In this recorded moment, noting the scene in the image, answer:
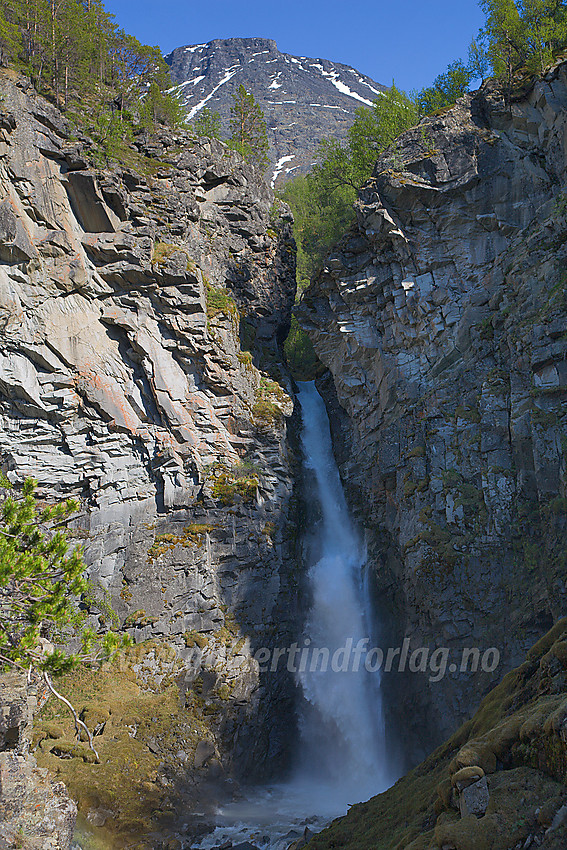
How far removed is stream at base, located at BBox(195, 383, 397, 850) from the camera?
18.1 metres

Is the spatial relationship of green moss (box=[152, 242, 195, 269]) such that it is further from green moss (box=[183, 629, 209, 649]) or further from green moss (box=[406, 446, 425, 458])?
green moss (box=[183, 629, 209, 649])

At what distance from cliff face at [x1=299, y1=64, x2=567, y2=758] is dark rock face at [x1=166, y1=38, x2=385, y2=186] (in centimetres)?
6236

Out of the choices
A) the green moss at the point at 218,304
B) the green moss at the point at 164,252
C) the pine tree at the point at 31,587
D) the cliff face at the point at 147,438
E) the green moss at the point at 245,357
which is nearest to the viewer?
the pine tree at the point at 31,587

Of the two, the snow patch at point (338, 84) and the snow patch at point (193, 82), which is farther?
the snow patch at point (338, 84)

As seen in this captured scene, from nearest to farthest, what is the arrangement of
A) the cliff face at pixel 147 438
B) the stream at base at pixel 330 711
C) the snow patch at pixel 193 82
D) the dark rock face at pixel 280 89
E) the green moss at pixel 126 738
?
the green moss at pixel 126 738, the stream at base at pixel 330 711, the cliff face at pixel 147 438, the dark rock face at pixel 280 89, the snow patch at pixel 193 82

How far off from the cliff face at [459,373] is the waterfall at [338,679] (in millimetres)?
1193

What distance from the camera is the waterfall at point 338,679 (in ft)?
70.3

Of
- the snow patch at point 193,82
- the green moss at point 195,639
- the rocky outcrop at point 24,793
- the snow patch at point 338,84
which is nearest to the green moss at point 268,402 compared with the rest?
the green moss at point 195,639

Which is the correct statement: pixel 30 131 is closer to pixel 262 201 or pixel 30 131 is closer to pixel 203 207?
pixel 203 207

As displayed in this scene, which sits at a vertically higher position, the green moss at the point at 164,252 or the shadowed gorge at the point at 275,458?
the green moss at the point at 164,252

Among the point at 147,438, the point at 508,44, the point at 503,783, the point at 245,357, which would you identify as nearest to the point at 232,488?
the point at 147,438

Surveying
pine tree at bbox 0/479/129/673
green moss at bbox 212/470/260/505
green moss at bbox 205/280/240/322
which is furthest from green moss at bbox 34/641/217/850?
green moss at bbox 205/280/240/322

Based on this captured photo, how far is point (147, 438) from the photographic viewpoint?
24719 millimetres

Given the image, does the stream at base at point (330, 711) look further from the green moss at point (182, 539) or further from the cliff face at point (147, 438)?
the green moss at point (182, 539)
